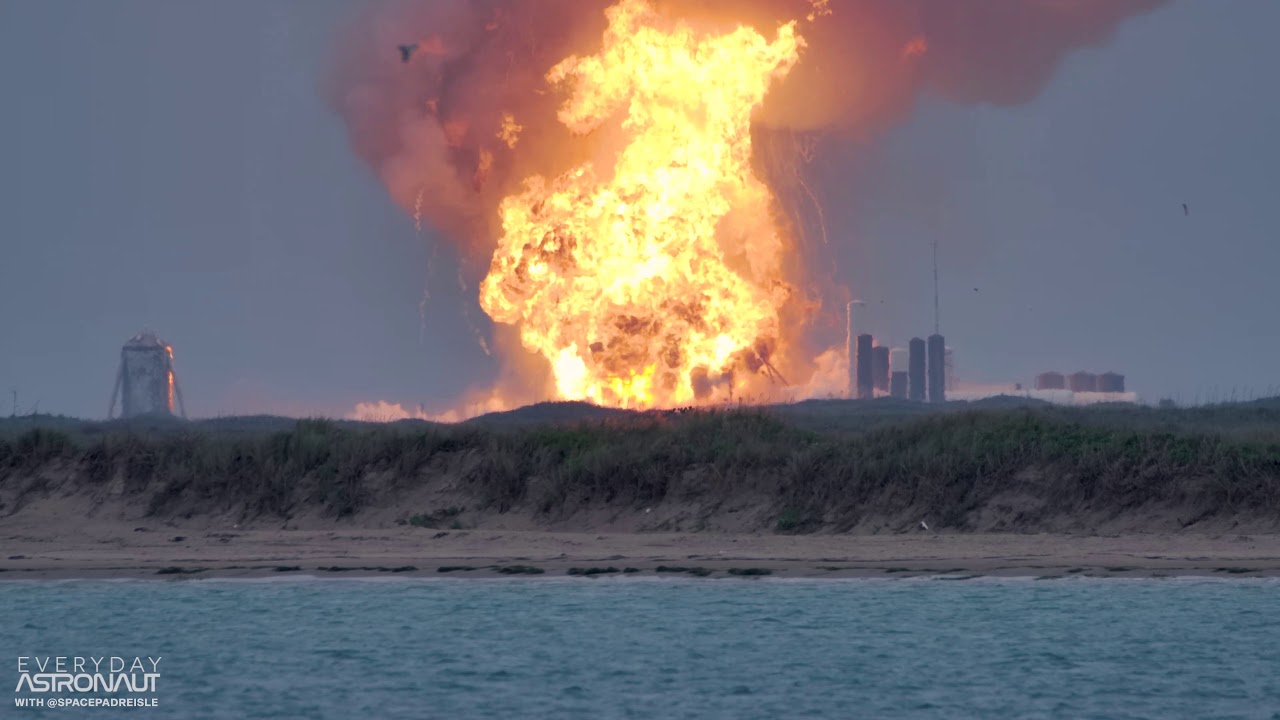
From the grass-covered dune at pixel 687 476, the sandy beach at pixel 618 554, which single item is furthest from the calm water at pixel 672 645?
the grass-covered dune at pixel 687 476

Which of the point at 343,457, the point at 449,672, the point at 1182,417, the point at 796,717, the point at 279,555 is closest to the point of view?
the point at 796,717

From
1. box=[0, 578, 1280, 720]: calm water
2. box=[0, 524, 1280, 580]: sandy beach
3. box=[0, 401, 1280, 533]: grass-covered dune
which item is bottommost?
box=[0, 578, 1280, 720]: calm water

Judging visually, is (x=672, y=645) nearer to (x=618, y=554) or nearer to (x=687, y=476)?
(x=618, y=554)

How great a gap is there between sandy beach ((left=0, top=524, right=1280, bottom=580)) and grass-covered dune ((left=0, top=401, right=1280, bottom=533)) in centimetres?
104

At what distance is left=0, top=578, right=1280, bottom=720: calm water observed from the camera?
923 inches

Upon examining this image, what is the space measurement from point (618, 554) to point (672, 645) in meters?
6.64

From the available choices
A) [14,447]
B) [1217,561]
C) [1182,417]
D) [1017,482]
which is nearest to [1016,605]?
[1217,561]

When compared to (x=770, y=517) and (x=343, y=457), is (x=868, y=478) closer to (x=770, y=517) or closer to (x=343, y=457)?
(x=770, y=517)

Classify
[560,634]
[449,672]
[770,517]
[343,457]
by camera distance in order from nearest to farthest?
1. [449,672]
2. [560,634]
3. [770,517]
4. [343,457]

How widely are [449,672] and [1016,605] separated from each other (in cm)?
972

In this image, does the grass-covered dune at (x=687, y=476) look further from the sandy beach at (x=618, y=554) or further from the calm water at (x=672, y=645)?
the calm water at (x=672, y=645)

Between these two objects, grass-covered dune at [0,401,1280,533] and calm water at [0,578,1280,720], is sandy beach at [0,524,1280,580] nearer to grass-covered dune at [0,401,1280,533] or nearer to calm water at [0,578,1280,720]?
calm water at [0,578,1280,720]

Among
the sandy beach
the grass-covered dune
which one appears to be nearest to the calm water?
the sandy beach

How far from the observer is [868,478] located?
3666 centimetres
